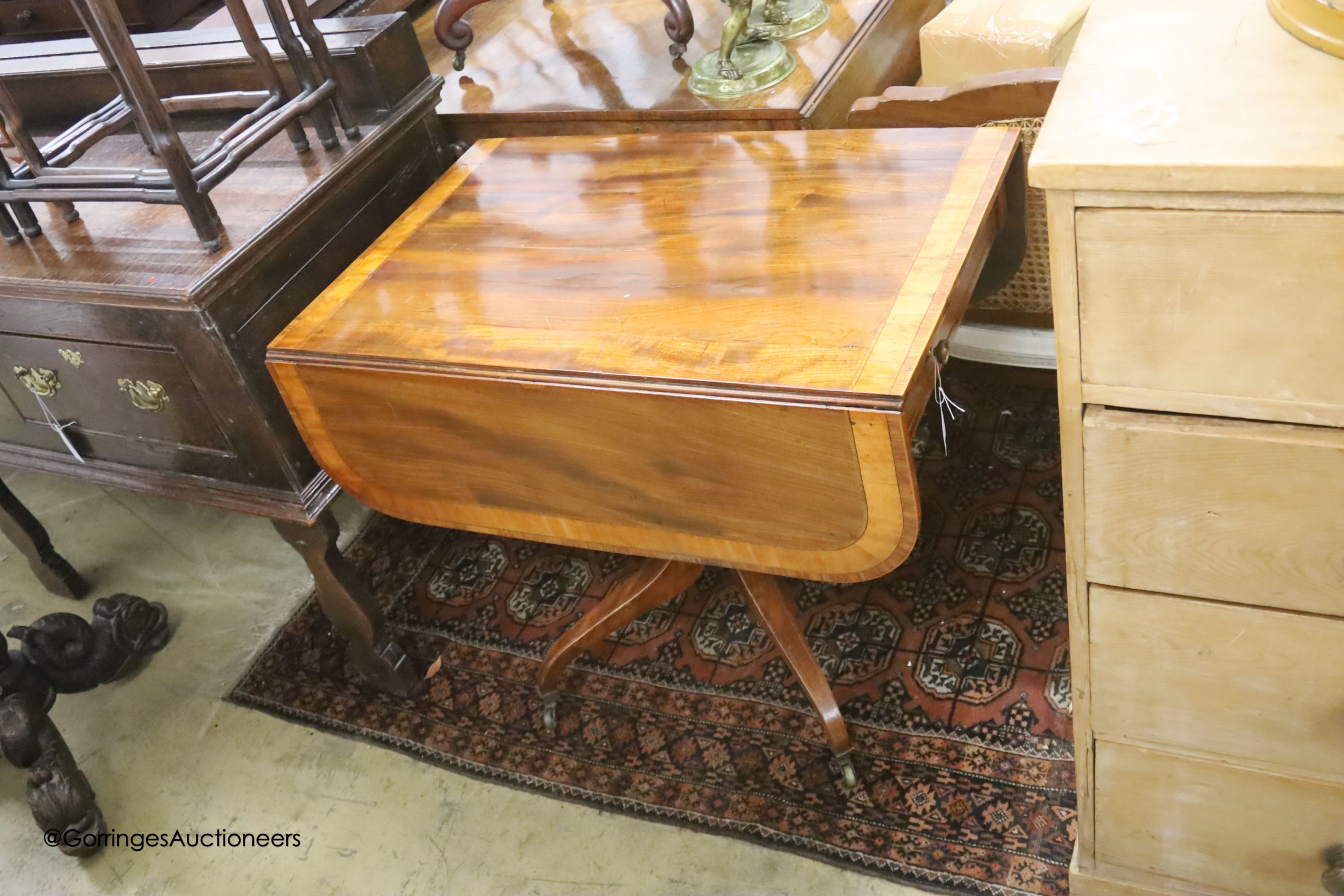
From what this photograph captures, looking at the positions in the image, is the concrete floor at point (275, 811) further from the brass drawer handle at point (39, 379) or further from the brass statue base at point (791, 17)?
the brass statue base at point (791, 17)

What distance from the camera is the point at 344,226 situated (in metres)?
1.58

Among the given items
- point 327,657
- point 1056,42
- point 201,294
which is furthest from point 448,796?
point 1056,42

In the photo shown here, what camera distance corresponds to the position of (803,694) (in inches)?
66.6

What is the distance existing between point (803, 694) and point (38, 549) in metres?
1.60

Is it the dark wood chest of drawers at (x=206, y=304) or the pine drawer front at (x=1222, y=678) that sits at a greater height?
the dark wood chest of drawers at (x=206, y=304)

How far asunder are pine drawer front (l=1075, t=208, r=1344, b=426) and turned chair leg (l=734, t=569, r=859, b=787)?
81 cm

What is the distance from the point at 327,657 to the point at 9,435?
653 mm

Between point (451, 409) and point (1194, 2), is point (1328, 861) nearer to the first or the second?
point (1194, 2)

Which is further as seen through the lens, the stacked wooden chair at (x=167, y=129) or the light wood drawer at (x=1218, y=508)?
the stacked wooden chair at (x=167, y=129)

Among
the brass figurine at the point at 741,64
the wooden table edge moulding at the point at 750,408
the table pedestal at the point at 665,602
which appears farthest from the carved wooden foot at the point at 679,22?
the table pedestal at the point at 665,602

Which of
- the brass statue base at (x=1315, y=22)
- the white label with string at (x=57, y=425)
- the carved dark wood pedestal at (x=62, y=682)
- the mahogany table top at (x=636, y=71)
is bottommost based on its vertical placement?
the carved dark wood pedestal at (x=62, y=682)

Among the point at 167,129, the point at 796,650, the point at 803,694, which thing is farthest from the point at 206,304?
the point at 803,694

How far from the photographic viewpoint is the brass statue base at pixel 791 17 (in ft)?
5.67

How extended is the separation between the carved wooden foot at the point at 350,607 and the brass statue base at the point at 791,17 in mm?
1034
